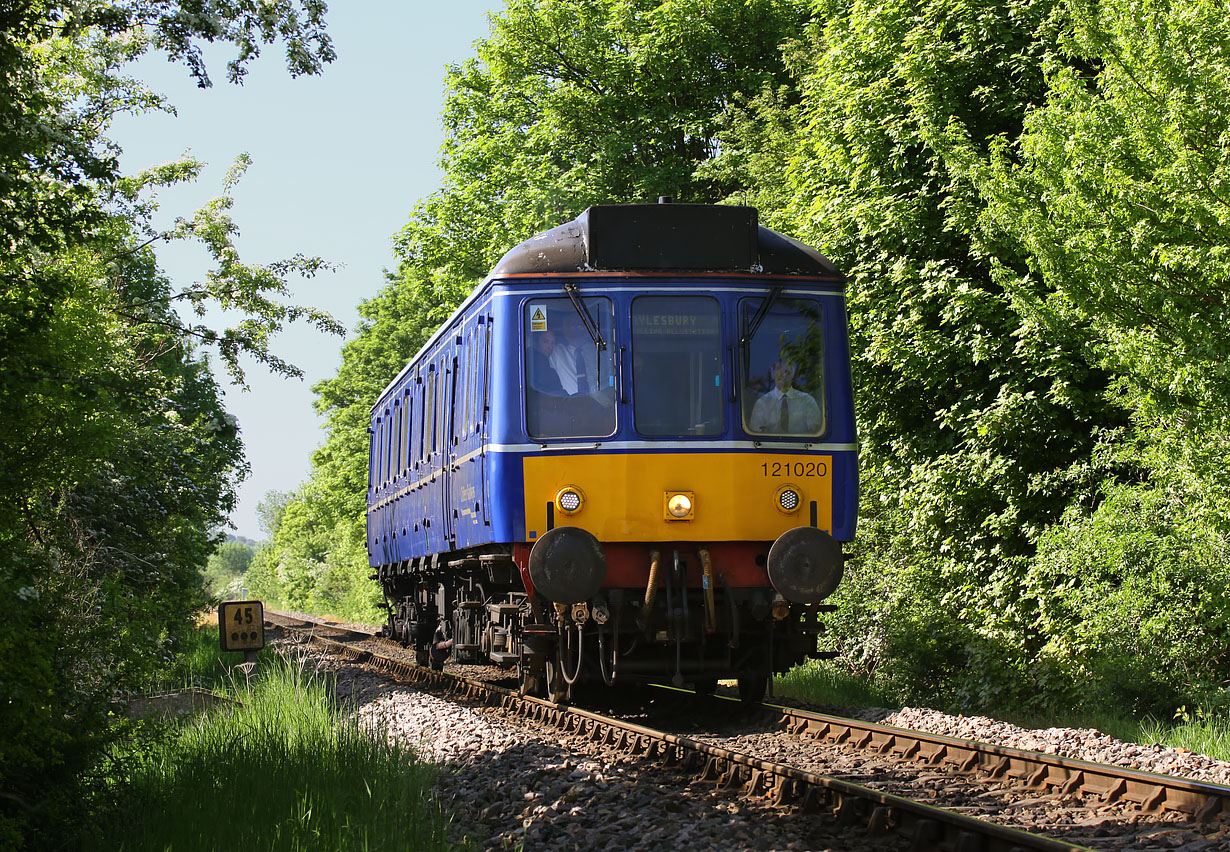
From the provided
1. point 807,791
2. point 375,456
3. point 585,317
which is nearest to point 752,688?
point 585,317

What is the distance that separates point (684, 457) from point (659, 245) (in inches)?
62.9

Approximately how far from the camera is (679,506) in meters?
9.02

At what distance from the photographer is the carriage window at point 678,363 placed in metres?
9.14

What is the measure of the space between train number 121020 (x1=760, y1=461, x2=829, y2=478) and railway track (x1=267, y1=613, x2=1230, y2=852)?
1.72 m

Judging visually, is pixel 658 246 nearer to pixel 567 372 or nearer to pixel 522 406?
pixel 567 372

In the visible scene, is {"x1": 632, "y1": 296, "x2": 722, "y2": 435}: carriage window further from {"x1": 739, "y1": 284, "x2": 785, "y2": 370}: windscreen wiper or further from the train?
{"x1": 739, "y1": 284, "x2": 785, "y2": 370}: windscreen wiper

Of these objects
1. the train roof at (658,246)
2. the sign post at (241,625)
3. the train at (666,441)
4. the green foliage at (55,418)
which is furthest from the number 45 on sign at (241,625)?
the train roof at (658,246)

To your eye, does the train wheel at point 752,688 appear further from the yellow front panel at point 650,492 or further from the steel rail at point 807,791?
the yellow front panel at point 650,492

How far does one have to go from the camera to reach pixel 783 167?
20750 mm

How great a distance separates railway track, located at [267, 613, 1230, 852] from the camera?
5680 mm

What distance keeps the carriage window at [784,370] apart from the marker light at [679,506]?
0.69 metres

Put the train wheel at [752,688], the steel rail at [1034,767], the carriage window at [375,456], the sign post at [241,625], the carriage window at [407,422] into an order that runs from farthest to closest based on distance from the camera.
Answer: the carriage window at [375,456]
the carriage window at [407,422]
the sign post at [241,625]
the train wheel at [752,688]
the steel rail at [1034,767]

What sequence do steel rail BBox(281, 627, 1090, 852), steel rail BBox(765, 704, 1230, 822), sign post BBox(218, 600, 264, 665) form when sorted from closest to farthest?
steel rail BBox(281, 627, 1090, 852), steel rail BBox(765, 704, 1230, 822), sign post BBox(218, 600, 264, 665)

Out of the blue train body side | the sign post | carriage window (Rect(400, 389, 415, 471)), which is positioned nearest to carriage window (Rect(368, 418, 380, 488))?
carriage window (Rect(400, 389, 415, 471))
